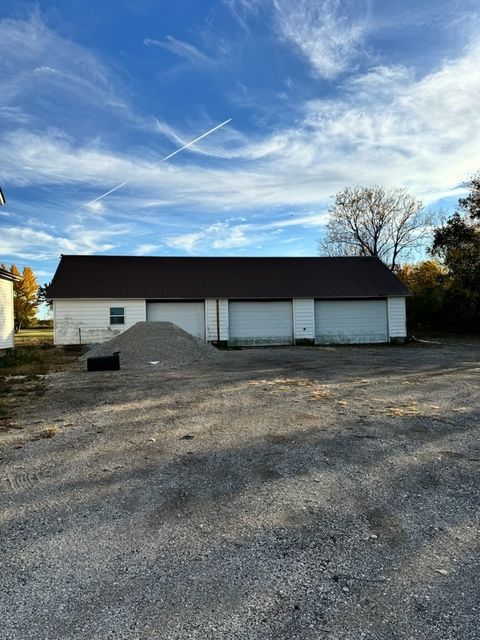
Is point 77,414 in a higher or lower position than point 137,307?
lower

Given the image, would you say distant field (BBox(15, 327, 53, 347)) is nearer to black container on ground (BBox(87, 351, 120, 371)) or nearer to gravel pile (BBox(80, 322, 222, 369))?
gravel pile (BBox(80, 322, 222, 369))

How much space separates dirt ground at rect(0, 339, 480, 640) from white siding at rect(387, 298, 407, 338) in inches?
688

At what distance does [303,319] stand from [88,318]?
10.7m

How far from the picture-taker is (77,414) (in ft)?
22.7

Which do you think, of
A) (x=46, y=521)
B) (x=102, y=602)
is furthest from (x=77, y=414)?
(x=102, y=602)

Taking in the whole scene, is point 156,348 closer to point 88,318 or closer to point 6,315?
point 6,315

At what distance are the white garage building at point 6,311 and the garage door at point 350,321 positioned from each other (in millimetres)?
14359

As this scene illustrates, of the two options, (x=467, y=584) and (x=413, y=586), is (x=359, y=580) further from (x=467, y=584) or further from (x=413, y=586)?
(x=467, y=584)

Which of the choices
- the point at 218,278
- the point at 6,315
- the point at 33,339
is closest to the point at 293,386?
the point at 6,315

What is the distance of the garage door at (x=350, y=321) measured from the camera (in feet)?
76.5

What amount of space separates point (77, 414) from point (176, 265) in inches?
715

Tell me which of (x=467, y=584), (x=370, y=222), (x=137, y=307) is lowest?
(x=467, y=584)

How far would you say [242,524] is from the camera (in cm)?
321

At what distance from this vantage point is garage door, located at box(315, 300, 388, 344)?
2333 cm
